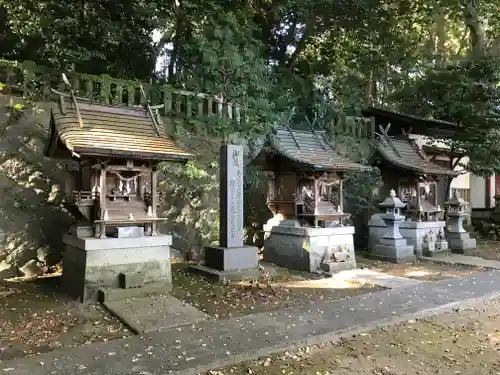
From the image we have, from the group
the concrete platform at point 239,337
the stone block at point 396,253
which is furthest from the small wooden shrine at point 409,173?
the concrete platform at point 239,337

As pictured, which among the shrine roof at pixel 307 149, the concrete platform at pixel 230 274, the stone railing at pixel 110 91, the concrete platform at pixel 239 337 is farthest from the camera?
the shrine roof at pixel 307 149

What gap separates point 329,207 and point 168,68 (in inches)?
292

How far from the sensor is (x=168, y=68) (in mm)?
14766

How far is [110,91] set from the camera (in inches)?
451

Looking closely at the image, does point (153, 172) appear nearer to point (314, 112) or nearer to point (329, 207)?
point (329, 207)

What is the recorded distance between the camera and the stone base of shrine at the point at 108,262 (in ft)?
26.0

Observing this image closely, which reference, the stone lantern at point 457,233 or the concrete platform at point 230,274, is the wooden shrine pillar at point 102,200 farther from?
the stone lantern at point 457,233

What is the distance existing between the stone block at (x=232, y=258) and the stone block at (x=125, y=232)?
7.13ft

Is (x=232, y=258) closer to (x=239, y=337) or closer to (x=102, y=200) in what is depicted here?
(x=102, y=200)

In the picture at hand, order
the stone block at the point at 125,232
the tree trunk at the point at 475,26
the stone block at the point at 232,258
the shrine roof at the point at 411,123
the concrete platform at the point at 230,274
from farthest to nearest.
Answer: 1. the tree trunk at the point at 475,26
2. the shrine roof at the point at 411,123
3. the stone block at the point at 232,258
4. the concrete platform at the point at 230,274
5. the stone block at the point at 125,232

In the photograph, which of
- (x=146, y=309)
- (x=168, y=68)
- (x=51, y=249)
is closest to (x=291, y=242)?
(x=146, y=309)

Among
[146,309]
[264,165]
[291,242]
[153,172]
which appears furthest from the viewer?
[264,165]

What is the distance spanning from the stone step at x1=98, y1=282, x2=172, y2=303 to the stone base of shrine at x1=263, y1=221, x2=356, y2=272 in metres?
3.94

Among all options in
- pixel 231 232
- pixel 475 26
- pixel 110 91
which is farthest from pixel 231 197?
pixel 475 26
